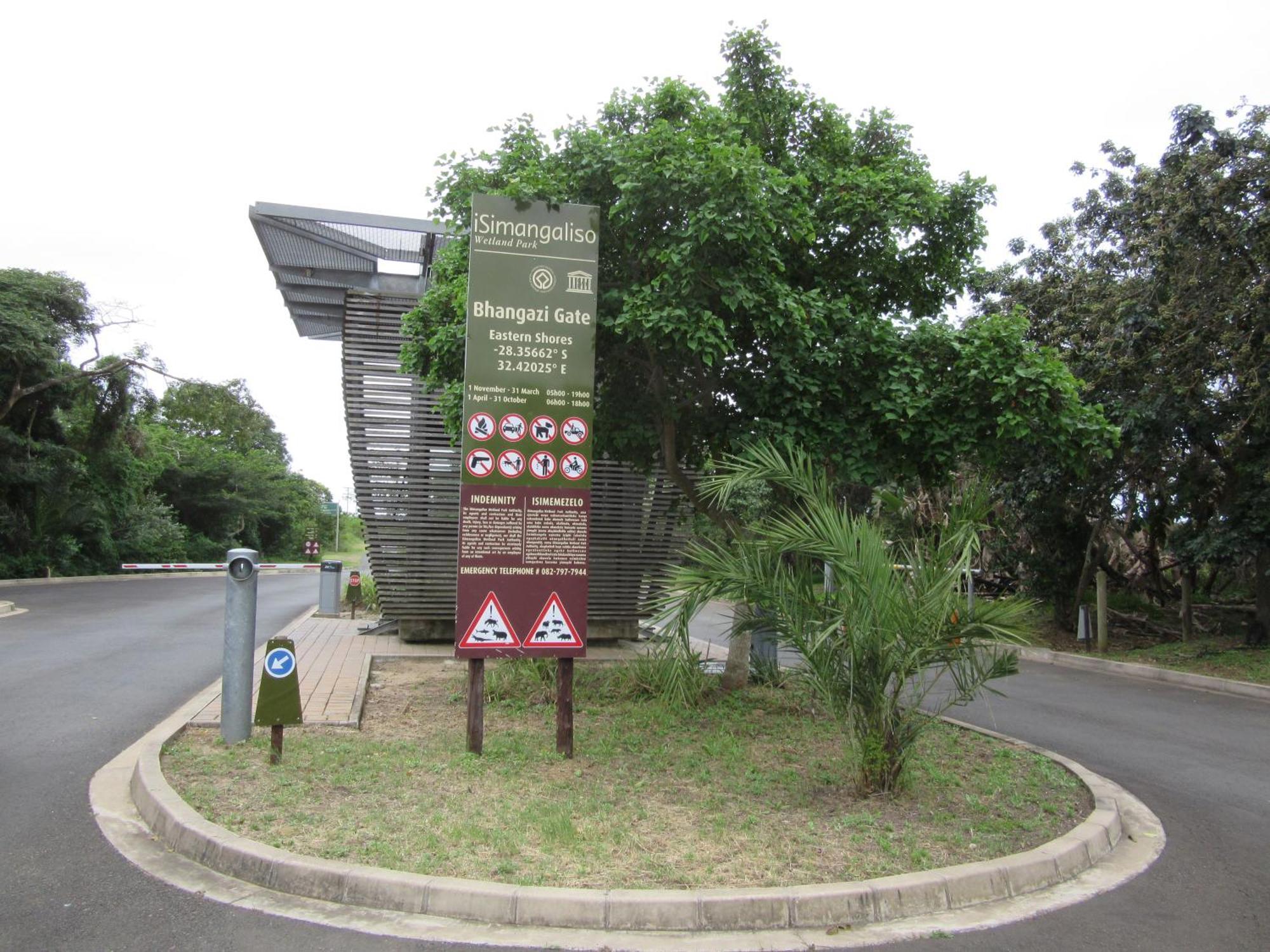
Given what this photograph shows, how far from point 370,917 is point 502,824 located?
110 cm

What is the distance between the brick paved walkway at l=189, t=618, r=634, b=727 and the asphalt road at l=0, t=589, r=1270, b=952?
67 centimetres

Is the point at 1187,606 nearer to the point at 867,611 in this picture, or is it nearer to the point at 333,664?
the point at 867,611

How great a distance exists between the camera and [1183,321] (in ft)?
42.6

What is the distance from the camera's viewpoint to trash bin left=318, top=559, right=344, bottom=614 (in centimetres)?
1870

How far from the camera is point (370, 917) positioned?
164 inches

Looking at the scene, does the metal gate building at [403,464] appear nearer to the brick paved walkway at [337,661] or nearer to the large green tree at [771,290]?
the brick paved walkway at [337,661]

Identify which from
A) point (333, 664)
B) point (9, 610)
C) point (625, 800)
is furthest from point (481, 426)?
point (9, 610)

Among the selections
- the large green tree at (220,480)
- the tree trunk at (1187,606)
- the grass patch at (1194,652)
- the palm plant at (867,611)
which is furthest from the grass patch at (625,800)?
the large green tree at (220,480)

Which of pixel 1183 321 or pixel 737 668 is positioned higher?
pixel 1183 321

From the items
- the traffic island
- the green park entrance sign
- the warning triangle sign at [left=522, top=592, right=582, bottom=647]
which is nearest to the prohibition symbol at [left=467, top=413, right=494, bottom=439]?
the green park entrance sign

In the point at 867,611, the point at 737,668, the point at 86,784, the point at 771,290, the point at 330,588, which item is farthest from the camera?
the point at 330,588

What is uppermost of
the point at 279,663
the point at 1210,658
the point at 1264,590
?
the point at 1264,590

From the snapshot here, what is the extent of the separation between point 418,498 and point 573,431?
6.40m

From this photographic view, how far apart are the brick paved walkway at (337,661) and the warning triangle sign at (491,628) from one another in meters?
1.72
